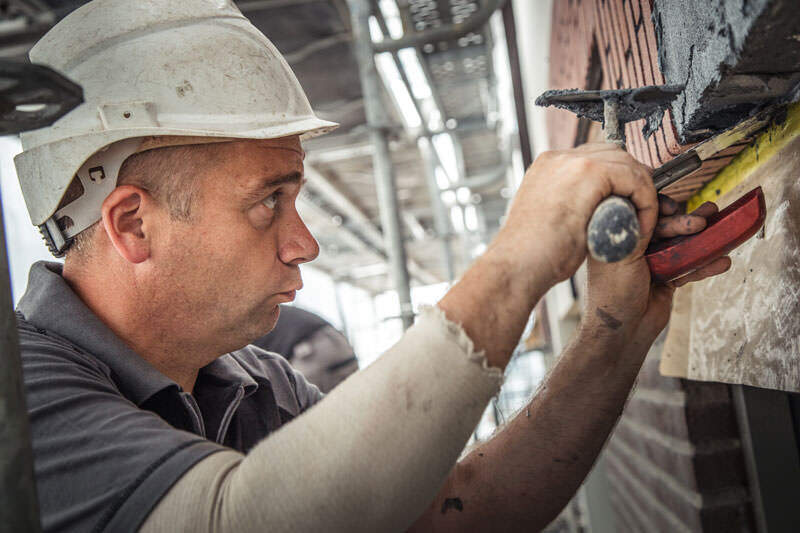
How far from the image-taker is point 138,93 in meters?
1.34

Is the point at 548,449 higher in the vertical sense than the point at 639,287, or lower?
lower

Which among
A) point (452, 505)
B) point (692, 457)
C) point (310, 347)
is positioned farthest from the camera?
point (310, 347)

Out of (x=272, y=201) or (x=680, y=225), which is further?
(x=272, y=201)

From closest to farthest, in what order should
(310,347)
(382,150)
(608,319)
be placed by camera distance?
(608,319) < (310,347) < (382,150)

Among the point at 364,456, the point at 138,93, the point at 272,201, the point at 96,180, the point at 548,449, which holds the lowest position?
the point at 548,449

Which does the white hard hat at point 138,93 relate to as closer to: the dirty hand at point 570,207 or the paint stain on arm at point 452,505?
the dirty hand at point 570,207

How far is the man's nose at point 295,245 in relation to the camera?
4.60 ft

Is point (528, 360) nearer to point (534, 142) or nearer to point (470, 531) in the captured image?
point (534, 142)

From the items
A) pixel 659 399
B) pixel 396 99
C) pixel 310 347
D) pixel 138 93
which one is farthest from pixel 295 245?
pixel 396 99

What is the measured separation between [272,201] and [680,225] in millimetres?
866

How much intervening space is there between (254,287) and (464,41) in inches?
159

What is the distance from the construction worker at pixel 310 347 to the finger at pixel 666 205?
103 inches

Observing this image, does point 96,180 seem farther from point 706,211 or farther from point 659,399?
point 659,399

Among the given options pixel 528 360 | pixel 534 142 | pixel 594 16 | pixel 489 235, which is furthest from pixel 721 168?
pixel 489 235
